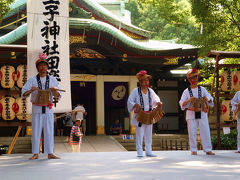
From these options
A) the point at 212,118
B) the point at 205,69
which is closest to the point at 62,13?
the point at 205,69

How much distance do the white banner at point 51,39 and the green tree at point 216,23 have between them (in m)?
4.41

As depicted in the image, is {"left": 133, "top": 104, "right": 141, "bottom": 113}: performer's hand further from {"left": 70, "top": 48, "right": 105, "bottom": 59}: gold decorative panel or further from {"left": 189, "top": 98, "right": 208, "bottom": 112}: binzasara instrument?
{"left": 70, "top": 48, "right": 105, "bottom": 59}: gold decorative panel

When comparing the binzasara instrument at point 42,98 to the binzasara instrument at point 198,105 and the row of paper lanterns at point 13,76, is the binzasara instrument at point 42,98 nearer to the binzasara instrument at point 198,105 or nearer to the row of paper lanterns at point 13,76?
the row of paper lanterns at point 13,76

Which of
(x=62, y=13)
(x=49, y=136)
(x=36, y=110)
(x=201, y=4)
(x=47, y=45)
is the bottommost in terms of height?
(x=49, y=136)

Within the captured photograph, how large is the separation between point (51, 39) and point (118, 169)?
404 cm

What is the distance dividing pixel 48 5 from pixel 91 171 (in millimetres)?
4530

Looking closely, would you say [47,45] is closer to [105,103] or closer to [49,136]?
[49,136]

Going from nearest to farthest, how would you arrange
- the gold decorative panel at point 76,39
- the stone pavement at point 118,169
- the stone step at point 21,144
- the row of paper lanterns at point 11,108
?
the stone pavement at point 118,169 < the row of paper lanterns at point 11,108 < the stone step at point 21,144 < the gold decorative panel at point 76,39

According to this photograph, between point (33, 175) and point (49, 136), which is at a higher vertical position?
point (49, 136)

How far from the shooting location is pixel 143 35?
20.1m

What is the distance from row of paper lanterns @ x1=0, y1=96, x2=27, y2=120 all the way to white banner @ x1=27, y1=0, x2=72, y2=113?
1.13 m

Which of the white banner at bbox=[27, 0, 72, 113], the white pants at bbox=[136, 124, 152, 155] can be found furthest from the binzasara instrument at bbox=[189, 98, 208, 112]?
the white banner at bbox=[27, 0, 72, 113]

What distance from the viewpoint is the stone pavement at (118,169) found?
496 centimetres

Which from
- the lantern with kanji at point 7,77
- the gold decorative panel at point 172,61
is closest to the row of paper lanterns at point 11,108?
the lantern with kanji at point 7,77
